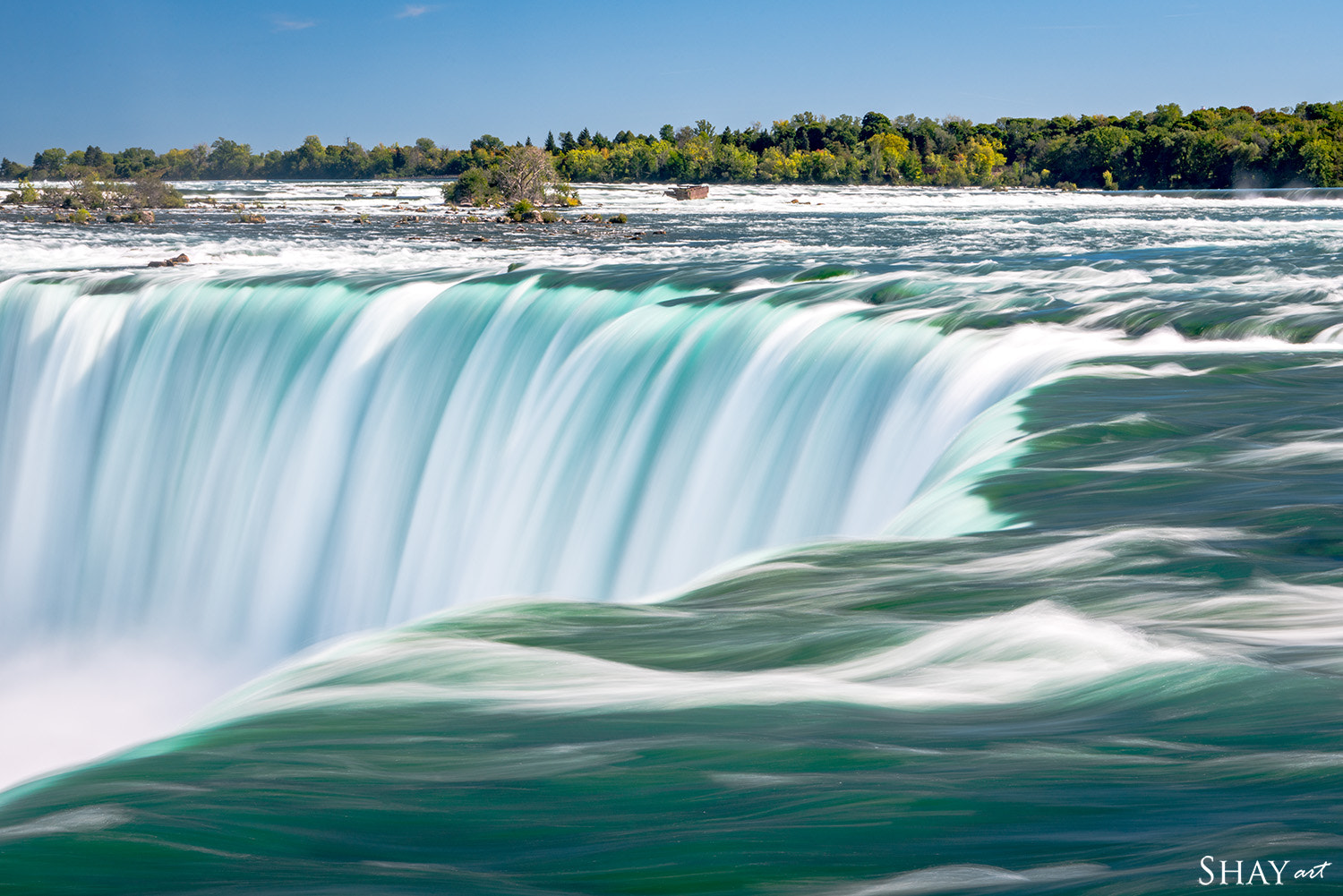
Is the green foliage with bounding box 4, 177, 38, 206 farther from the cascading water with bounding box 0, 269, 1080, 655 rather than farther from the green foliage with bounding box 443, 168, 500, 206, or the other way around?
the cascading water with bounding box 0, 269, 1080, 655

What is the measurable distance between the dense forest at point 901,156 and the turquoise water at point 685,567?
139 feet

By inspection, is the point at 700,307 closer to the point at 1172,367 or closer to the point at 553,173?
the point at 1172,367

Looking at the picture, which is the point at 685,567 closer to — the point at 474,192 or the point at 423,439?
the point at 423,439

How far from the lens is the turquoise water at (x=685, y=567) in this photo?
2414mm

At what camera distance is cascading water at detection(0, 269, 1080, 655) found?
27.0 feet

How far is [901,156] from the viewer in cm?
11488

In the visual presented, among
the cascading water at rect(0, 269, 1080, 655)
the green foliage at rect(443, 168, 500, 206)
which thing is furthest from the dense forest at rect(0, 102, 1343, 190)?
the cascading water at rect(0, 269, 1080, 655)

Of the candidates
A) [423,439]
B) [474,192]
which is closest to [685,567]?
[423,439]

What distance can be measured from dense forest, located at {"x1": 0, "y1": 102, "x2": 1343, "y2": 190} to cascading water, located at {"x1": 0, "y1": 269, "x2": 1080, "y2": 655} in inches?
1655

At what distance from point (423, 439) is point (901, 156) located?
110730 millimetres

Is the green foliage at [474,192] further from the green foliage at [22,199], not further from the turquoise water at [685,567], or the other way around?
the turquoise water at [685,567]

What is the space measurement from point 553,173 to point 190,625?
4199 cm

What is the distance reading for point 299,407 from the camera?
11.6 metres

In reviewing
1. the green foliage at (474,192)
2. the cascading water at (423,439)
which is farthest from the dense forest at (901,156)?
the cascading water at (423,439)
